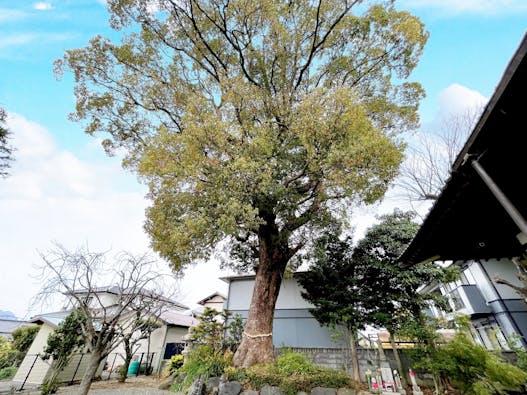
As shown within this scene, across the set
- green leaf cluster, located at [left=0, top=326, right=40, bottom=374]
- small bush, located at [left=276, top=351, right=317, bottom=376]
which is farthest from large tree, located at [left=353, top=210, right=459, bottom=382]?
green leaf cluster, located at [left=0, top=326, right=40, bottom=374]

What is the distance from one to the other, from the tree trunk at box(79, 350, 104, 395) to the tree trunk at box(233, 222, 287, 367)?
127 inches

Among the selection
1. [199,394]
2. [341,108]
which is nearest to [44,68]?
[341,108]

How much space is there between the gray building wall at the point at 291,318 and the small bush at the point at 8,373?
35.2ft

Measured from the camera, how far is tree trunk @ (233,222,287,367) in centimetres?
588

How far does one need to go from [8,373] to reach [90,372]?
12.7 metres

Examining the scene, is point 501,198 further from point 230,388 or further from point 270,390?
point 230,388

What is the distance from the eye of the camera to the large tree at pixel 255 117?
216 inches

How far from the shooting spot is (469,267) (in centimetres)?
1103

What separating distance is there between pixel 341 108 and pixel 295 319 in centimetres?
996

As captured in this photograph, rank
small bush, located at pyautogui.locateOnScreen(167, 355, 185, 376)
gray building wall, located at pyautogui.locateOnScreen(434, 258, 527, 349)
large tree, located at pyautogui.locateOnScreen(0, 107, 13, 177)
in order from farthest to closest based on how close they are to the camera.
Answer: gray building wall, located at pyautogui.locateOnScreen(434, 258, 527, 349) < small bush, located at pyautogui.locateOnScreen(167, 355, 185, 376) < large tree, located at pyautogui.locateOnScreen(0, 107, 13, 177)

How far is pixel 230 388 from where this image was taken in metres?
5.04

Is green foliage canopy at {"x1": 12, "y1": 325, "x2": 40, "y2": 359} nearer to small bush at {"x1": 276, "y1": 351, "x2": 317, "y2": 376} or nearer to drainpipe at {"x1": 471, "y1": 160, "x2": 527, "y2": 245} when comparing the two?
small bush at {"x1": 276, "y1": 351, "x2": 317, "y2": 376}

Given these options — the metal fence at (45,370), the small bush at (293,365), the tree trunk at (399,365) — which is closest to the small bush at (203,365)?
the small bush at (293,365)

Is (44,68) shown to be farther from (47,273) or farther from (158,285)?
(158,285)
